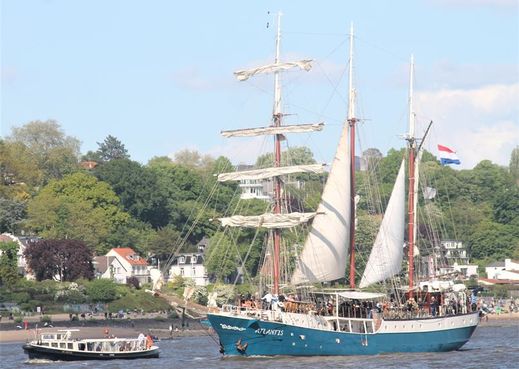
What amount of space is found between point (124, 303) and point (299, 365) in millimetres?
69691

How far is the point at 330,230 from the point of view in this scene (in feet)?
336

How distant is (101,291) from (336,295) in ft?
209

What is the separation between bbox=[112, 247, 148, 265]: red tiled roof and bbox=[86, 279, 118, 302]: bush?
78.9ft

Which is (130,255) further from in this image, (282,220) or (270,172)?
(282,220)

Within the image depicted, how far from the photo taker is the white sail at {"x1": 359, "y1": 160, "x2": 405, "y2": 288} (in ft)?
343

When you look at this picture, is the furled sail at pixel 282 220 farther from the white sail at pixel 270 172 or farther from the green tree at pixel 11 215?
the green tree at pixel 11 215

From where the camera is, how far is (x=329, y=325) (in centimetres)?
9938

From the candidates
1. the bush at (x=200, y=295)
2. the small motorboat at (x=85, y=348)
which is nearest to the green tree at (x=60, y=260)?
the bush at (x=200, y=295)

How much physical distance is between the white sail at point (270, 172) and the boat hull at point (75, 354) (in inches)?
523

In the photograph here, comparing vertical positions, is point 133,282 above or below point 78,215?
below

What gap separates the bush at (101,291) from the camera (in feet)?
524

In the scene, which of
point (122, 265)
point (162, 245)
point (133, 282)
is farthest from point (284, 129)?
point (162, 245)

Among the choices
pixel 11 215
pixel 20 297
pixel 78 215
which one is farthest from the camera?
pixel 11 215

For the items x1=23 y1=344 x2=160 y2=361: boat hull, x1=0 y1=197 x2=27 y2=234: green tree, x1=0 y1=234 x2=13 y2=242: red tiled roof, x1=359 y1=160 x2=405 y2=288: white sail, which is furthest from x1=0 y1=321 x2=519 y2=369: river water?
x1=0 y1=197 x2=27 y2=234: green tree
